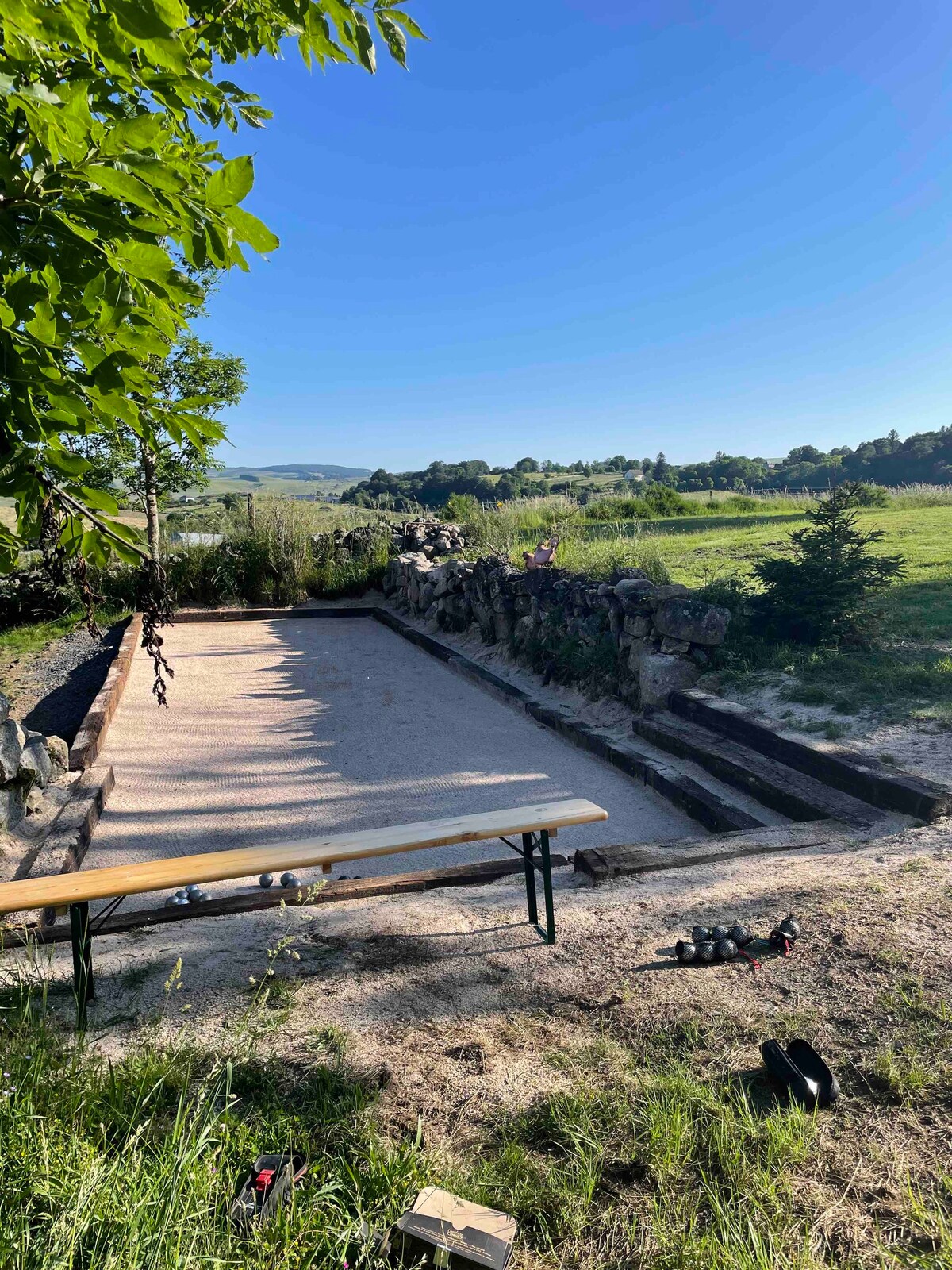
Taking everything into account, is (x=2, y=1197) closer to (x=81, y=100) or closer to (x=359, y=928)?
(x=359, y=928)

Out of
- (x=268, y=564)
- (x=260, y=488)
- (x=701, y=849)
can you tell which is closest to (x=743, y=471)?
(x=260, y=488)

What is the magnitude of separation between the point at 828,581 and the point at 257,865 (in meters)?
5.20

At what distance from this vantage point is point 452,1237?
5.22ft

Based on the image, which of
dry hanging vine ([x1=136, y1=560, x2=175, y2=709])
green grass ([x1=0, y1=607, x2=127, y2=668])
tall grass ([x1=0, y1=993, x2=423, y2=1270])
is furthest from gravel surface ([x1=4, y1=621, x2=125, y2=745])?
tall grass ([x1=0, y1=993, x2=423, y2=1270])

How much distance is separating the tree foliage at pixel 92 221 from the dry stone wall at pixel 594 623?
5.09 metres

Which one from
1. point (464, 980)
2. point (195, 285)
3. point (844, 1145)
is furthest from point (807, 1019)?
point (195, 285)

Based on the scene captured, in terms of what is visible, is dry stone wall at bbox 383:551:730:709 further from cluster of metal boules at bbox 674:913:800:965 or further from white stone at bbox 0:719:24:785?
white stone at bbox 0:719:24:785

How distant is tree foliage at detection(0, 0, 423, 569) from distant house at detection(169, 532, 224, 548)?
42.6 feet

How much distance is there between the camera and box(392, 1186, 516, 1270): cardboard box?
1.55 metres

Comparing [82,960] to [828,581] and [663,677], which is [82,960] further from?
[828,581]

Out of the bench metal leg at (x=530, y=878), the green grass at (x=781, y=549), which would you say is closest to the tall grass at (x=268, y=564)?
the green grass at (x=781, y=549)

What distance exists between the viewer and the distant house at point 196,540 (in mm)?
14336

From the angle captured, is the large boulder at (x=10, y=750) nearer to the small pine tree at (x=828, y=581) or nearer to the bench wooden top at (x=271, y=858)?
the bench wooden top at (x=271, y=858)

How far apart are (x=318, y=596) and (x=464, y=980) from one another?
12.4m
